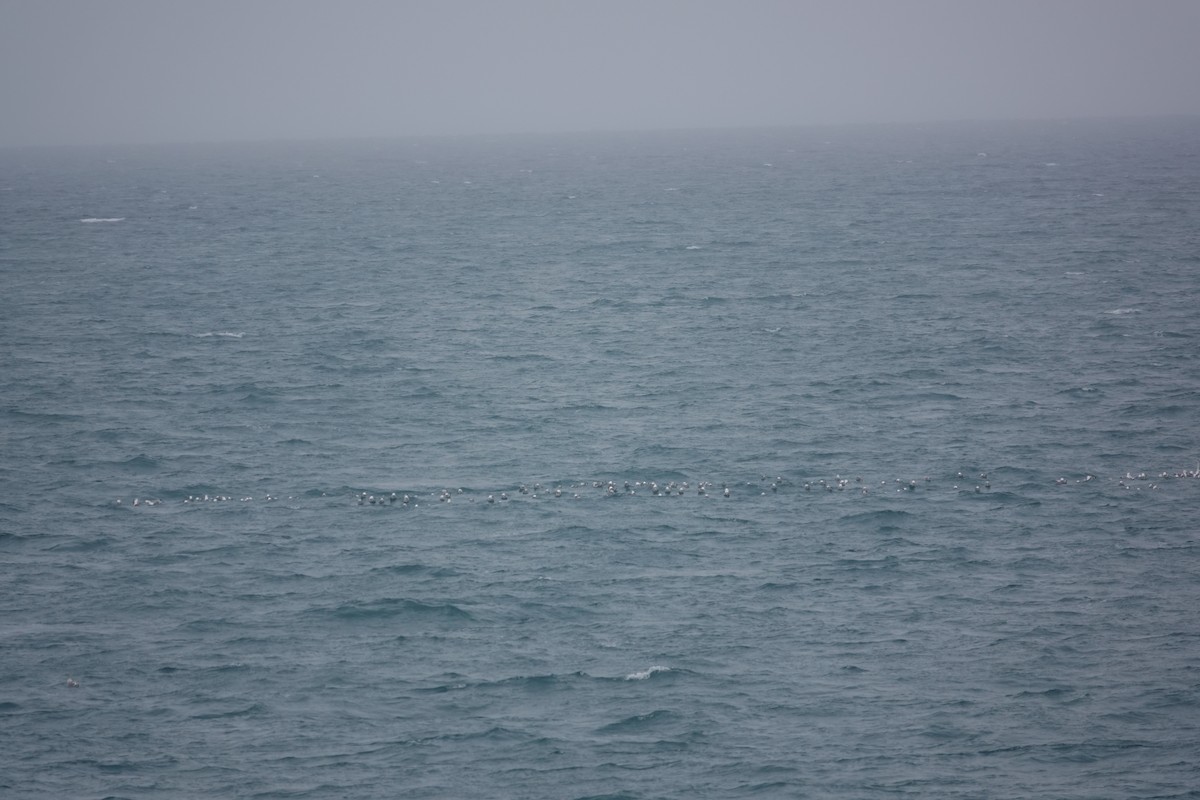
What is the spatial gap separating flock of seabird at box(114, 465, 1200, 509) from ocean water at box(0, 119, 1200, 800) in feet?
0.79

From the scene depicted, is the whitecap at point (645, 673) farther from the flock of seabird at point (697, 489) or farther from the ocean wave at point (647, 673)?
the flock of seabird at point (697, 489)

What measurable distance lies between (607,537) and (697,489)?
22.7ft

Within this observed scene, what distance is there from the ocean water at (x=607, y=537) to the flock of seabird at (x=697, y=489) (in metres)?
0.24

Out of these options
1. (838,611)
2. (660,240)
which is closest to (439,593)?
(838,611)

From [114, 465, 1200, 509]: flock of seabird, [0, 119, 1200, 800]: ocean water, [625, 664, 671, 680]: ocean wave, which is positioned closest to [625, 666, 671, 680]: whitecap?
[625, 664, 671, 680]: ocean wave

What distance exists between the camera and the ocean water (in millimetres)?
36656

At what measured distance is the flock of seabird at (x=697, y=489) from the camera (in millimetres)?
57344

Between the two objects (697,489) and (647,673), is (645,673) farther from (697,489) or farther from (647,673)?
(697,489)

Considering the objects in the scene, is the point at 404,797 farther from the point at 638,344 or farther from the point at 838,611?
the point at 638,344

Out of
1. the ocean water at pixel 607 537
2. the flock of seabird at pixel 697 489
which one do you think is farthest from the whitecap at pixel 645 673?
the flock of seabird at pixel 697 489

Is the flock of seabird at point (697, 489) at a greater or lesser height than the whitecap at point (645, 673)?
greater

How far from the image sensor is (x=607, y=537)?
53.2 metres

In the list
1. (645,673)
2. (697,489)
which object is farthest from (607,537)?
(645,673)

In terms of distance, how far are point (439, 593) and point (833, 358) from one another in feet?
135
